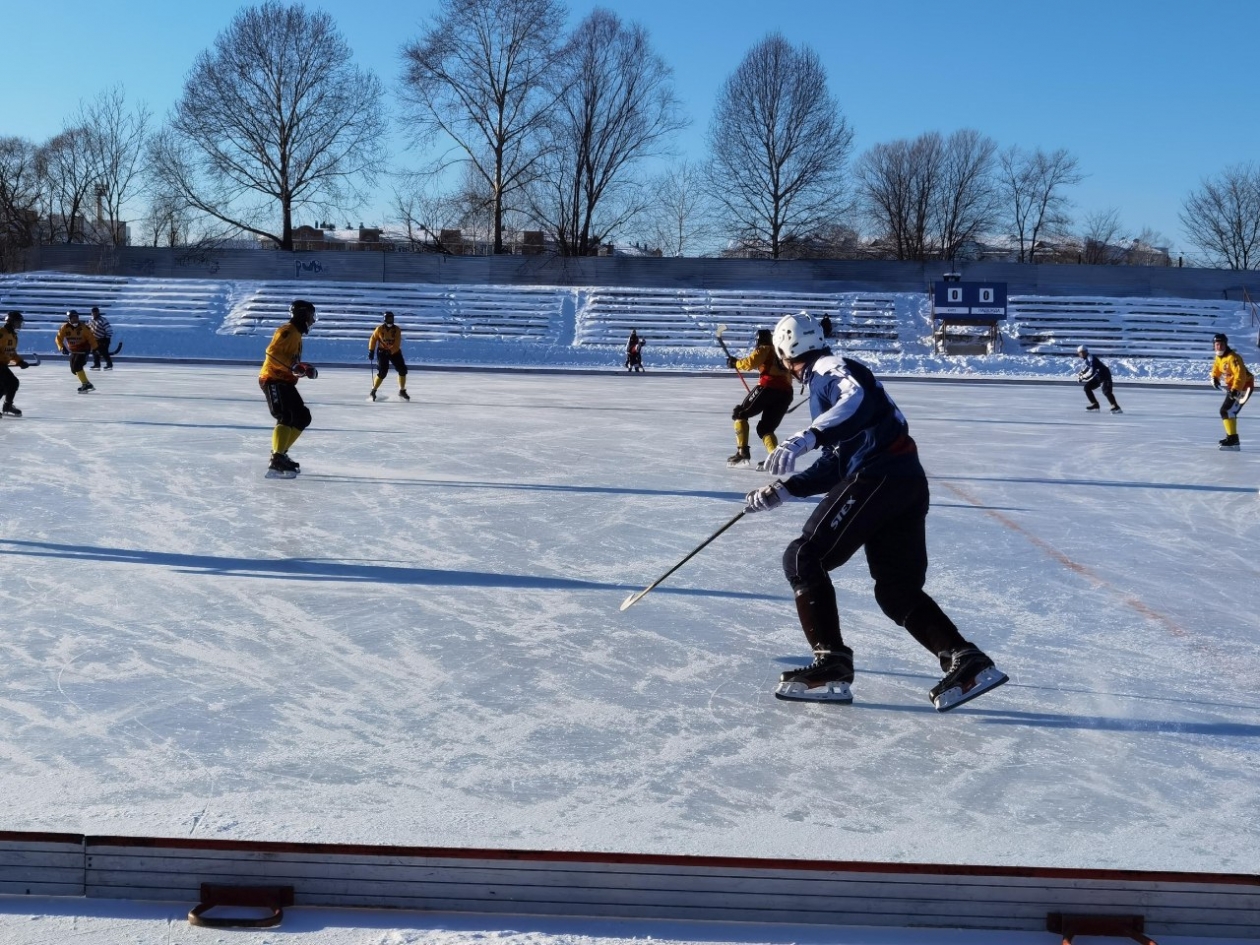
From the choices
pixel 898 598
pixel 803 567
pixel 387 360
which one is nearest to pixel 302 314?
pixel 803 567

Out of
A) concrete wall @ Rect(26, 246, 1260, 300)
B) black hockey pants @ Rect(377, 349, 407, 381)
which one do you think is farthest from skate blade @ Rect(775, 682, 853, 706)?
concrete wall @ Rect(26, 246, 1260, 300)

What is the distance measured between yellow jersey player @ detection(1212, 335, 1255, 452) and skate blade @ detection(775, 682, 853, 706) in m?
9.81

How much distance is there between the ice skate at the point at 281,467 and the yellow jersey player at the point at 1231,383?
30.1ft

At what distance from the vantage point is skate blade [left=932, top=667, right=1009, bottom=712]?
4055 millimetres

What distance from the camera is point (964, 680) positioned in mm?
4055

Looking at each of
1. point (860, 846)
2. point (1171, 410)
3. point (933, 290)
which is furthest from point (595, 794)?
point (933, 290)

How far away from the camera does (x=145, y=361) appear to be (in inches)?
1148

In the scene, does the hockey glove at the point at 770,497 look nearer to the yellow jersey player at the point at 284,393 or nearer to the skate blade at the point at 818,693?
the skate blade at the point at 818,693

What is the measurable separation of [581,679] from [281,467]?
18.9 ft

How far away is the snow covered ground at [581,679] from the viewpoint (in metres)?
3.08

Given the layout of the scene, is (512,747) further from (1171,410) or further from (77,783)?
(1171,410)

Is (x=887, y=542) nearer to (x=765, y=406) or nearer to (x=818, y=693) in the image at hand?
(x=818, y=693)

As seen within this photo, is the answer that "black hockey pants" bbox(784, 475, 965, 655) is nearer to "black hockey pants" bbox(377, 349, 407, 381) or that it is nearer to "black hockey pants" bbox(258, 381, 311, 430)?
"black hockey pants" bbox(258, 381, 311, 430)

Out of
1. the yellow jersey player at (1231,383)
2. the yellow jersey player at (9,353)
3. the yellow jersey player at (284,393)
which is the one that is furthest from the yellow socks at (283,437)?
the yellow jersey player at (1231,383)
